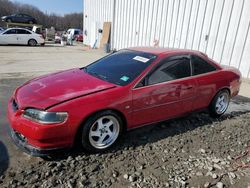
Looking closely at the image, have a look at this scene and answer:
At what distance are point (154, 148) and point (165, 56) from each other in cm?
152

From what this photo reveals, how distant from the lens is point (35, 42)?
21.2m

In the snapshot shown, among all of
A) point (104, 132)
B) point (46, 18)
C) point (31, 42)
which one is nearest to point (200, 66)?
point (104, 132)

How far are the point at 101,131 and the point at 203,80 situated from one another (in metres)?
2.20

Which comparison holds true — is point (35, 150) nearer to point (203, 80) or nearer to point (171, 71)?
point (171, 71)

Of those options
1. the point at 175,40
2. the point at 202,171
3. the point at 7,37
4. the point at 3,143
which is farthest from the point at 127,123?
the point at 7,37

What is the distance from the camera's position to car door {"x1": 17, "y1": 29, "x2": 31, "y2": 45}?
66.6ft

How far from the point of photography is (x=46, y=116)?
2969 millimetres

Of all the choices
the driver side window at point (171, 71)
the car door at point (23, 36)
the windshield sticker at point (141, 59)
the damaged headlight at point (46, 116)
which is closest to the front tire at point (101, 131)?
the damaged headlight at point (46, 116)

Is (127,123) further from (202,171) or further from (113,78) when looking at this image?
(202,171)

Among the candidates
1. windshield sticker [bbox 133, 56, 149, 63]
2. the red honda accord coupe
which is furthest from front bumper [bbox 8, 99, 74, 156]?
windshield sticker [bbox 133, 56, 149, 63]

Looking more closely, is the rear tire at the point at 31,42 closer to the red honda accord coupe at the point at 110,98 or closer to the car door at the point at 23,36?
the car door at the point at 23,36

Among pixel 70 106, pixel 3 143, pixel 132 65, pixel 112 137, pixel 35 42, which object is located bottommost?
pixel 35 42

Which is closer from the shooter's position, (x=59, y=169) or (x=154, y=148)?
(x=59, y=169)

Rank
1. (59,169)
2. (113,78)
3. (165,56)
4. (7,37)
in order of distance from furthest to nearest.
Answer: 1. (7,37)
2. (165,56)
3. (113,78)
4. (59,169)
